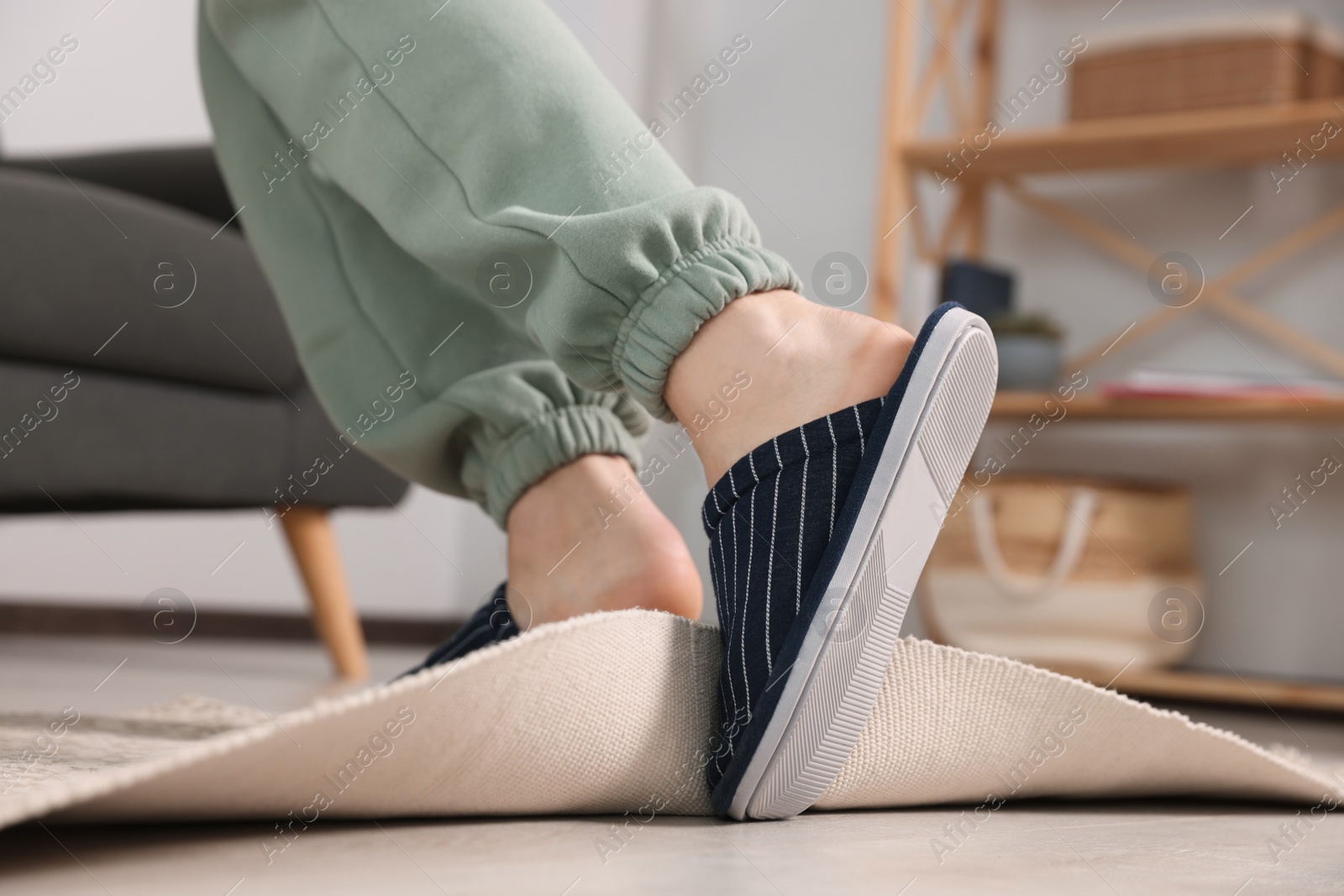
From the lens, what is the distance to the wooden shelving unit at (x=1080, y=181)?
4.61 feet

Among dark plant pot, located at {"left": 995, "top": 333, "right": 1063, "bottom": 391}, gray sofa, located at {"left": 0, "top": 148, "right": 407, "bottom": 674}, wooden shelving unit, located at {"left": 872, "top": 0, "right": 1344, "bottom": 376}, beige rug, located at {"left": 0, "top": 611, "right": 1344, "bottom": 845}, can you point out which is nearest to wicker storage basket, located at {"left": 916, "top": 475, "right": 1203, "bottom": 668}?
dark plant pot, located at {"left": 995, "top": 333, "right": 1063, "bottom": 391}

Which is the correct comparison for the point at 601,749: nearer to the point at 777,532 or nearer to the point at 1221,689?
the point at 777,532

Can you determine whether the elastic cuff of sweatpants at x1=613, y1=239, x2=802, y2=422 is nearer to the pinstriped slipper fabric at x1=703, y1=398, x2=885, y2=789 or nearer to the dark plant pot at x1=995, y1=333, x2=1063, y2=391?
the pinstriped slipper fabric at x1=703, y1=398, x2=885, y2=789

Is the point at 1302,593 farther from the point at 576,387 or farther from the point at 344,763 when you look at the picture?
the point at 344,763

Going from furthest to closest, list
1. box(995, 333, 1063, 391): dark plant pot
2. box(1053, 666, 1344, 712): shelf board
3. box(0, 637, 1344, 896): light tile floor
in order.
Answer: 1. box(995, 333, 1063, 391): dark plant pot
2. box(1053, 666, 1344, 712): shelf board
3. box(0, 637, 1344, 896): light tile floor

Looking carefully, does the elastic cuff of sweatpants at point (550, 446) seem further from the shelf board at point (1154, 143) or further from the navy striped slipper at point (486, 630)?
the shelf board at point (1154, 143)

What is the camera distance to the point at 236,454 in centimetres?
128

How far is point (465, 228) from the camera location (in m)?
0.52

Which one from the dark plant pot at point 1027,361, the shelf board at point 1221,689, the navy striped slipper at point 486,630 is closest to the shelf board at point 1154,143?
the dark plant pot at point 1027,361

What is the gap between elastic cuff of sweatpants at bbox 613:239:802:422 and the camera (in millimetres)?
471

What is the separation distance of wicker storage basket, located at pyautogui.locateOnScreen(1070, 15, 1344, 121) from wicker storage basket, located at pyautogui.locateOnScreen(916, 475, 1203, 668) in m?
0.47

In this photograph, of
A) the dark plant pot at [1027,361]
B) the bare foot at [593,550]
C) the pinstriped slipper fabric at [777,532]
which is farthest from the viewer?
the dark plant pot at [1027,361]

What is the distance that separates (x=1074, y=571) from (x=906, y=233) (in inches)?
22.7

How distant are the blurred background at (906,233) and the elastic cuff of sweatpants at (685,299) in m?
0.97
